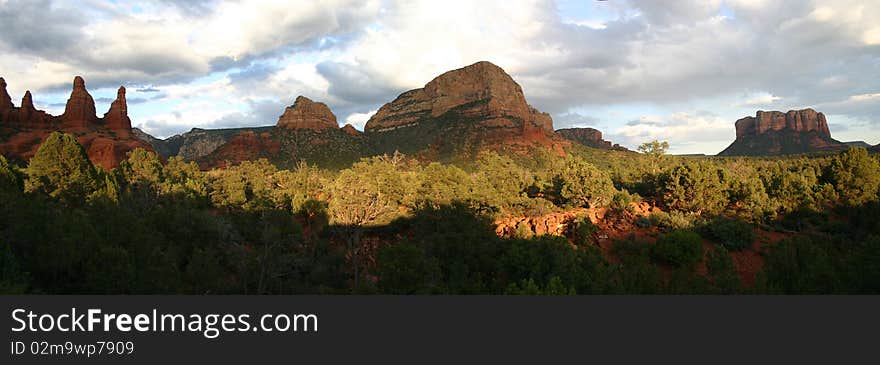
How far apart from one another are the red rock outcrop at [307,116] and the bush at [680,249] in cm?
10189

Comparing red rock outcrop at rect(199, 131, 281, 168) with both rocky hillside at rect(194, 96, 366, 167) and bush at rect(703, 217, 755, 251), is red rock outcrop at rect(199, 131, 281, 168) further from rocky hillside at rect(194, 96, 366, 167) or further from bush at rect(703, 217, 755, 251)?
bush at rect(703, 217, 755, 251)

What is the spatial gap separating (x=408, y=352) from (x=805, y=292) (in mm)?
14647

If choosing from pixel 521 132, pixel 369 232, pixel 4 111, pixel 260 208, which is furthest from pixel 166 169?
pixel 521 132

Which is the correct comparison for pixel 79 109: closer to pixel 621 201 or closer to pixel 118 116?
pixel 118 116

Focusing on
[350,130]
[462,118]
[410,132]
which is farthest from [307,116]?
[462,118]

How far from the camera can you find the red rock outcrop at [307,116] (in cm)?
12306

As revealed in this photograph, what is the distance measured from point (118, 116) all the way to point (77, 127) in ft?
25.1

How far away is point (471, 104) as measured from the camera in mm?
136875

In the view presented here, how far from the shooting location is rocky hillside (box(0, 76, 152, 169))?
228 feet

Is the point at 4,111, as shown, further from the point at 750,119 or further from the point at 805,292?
the point at 750,119

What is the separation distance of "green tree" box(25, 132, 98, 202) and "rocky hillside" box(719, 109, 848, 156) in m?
150

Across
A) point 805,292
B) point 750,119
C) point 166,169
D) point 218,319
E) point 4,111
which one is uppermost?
point 750,119

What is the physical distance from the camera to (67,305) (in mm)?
7191

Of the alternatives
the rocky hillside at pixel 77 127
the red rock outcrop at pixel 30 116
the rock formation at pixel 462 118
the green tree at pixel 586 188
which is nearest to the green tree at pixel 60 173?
the green tree at pixel 586 188
